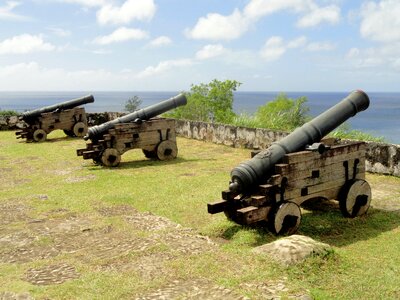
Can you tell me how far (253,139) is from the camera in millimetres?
14492

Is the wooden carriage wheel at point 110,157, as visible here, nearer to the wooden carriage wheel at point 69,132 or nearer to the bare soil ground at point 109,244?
the bare soil ground at point 109,244

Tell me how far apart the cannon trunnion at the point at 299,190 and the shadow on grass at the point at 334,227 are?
16 cm

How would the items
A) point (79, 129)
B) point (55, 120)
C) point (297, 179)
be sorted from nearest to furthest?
point (297, 179)
point (55, 120)
point (79, 129)

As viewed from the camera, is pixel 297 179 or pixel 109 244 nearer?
pixel 109 244

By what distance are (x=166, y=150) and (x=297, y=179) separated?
7.15 m

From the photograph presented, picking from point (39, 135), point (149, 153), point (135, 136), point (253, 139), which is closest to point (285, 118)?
point (253, 139)

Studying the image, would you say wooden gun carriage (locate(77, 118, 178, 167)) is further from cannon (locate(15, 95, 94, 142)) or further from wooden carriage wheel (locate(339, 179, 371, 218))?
wooden carriage wheel (locate(339, 179, 371, 218))

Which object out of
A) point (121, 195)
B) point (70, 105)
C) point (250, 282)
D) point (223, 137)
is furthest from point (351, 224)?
point (70, 105)

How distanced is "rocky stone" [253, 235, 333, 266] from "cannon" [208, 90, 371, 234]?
739 millimetres

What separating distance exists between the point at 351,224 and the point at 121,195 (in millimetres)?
4431

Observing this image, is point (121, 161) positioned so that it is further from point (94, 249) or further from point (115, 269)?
point (115, 269)

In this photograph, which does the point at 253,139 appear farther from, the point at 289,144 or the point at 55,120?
the point at 55,120

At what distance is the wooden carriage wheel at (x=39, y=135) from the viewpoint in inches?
711

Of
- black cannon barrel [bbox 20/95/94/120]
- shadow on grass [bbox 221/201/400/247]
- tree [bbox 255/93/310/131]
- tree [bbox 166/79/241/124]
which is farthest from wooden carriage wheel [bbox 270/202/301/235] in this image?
tree [bbox 166/79/241/124]
